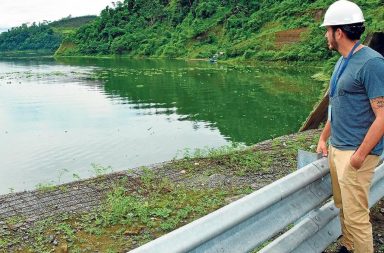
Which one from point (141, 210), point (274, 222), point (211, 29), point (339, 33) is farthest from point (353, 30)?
point (211, 29)

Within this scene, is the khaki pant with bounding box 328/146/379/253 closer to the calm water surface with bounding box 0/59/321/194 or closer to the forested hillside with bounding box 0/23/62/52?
the calm water surface with bounding box 0/59/321/194

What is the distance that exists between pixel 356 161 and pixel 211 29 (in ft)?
207

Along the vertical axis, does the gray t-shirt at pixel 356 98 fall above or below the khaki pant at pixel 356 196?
above

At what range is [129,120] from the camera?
1659 cm

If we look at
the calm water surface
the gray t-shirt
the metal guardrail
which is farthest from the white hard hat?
the calm water surface

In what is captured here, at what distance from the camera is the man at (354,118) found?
2.57 m

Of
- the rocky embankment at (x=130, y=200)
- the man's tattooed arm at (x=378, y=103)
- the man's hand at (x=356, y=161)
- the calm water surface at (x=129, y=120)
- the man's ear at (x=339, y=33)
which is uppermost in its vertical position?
the man's ear at (x=339, y=33)

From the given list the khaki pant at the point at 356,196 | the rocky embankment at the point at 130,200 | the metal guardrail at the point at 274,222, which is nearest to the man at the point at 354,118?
the khaki pant at the point at 356,196

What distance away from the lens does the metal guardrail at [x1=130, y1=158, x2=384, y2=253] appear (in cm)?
175

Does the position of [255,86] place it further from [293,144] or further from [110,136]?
[293,144]

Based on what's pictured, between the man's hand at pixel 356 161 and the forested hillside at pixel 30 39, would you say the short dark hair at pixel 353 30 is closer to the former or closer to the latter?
the man's hand at pixel 356 161

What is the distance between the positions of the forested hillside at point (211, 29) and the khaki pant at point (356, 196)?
24758 millimetres

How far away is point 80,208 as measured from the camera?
4.86 meters

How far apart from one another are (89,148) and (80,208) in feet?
24.7
